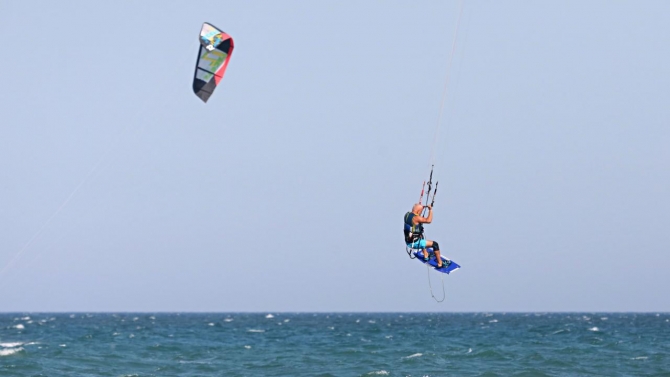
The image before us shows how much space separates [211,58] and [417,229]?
315 inches

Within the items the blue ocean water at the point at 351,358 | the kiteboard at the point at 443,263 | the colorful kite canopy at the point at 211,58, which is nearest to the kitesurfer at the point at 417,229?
the kiteboard at the point at 443,263

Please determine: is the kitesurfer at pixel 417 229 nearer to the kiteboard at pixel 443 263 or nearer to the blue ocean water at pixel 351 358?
the kiteboard at pixel 443 263

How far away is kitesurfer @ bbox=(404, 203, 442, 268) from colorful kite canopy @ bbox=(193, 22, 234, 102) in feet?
22.3

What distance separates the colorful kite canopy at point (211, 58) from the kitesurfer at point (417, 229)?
6802 mm

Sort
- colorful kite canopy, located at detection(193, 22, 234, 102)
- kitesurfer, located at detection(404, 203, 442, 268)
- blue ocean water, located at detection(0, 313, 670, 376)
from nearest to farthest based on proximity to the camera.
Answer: kitesurfer, located at detection(404, 203, 442, 268) < colorful kite canopy, located at detection(193, 22, 234, 102) < blue ocean water, located at detection(0, 313, 670, 376)

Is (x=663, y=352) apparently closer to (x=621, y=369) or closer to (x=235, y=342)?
(x=621, y=369)

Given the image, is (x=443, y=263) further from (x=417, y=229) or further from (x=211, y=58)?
(x=211, y=58)

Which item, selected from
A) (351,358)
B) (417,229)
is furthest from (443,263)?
(351,358)

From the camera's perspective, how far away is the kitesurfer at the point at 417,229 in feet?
64.5

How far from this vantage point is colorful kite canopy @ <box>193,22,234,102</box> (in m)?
23.6

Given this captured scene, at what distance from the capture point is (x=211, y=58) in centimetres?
2412

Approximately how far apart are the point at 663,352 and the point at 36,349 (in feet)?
95.1

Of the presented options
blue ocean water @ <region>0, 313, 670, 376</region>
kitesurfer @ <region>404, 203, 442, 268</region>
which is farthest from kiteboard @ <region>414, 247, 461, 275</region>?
blue ocean water @ <region>0, 313, 670, 376</region>

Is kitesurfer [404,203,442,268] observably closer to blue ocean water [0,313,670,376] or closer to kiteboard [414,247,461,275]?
kiteboard [414,247,461,275]
